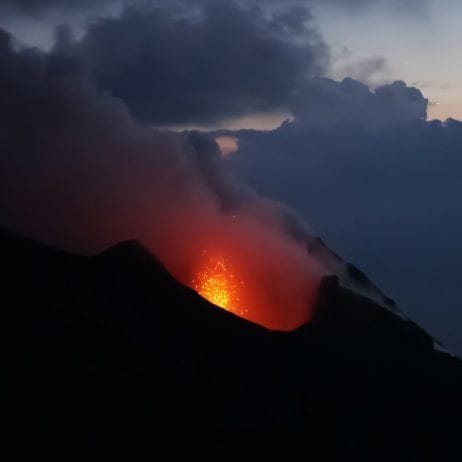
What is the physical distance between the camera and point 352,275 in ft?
220

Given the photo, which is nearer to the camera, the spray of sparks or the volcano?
the volcano

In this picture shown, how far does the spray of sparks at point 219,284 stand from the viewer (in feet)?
173

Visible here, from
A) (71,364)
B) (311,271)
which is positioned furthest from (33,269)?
(311,271)

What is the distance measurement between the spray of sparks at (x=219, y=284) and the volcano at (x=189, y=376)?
4806 mm

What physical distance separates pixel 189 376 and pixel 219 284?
1467cm

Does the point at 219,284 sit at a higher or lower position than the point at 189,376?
higher

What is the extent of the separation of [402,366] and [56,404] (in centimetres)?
2236

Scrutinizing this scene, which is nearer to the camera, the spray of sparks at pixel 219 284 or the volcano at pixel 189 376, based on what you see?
the volcano at pixel 189 376

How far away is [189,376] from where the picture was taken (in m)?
40.1

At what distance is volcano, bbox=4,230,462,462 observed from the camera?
1457 inches

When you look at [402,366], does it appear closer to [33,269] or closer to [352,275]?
[352,275]

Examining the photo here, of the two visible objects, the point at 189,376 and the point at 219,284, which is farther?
the point at 219,284

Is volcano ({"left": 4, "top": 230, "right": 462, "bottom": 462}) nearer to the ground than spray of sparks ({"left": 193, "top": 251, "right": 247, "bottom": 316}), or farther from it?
nearer to the ground

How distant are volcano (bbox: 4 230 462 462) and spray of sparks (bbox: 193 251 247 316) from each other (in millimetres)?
4806
